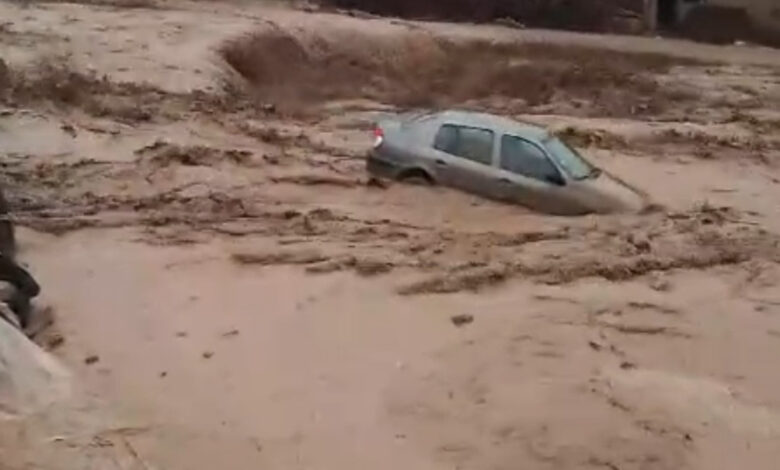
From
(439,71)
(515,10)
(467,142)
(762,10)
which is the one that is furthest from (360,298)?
(762,10)

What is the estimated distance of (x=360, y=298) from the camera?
12.1 metres

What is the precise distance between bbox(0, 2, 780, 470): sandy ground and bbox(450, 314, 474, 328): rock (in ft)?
0.18

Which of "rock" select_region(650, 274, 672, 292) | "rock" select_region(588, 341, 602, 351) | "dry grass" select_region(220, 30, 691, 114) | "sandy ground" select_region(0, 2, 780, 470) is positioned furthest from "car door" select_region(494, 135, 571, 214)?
"dry grass" select_region(220, 30, 691, 114)

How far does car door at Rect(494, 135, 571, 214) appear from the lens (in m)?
14.4

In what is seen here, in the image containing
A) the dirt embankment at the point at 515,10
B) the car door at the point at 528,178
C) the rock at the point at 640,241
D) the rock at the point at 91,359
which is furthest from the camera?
the dirt embankment at the point at 515,10

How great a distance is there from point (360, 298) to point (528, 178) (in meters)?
3.23

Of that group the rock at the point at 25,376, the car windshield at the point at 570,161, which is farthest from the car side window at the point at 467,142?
the rock at the point at 25,376

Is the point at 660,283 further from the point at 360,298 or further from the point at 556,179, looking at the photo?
the point at 360,298

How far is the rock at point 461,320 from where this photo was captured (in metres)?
11.5

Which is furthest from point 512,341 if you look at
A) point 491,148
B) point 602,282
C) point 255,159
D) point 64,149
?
point 64,149

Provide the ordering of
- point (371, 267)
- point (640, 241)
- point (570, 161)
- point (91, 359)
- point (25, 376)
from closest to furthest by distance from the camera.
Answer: point (25, 376) < point (91, 359) < point (371, 267) < point (640, 241) < point (570, 161)

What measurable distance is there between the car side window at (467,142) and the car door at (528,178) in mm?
175

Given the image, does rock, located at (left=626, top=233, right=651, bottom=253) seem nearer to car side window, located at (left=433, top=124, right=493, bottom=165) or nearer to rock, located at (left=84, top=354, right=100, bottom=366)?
car side window, located at (left=433, top=124, right=493, bottom=165)

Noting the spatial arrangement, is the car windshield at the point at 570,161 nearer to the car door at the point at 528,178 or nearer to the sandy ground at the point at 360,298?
the car door at the point at 528,178
